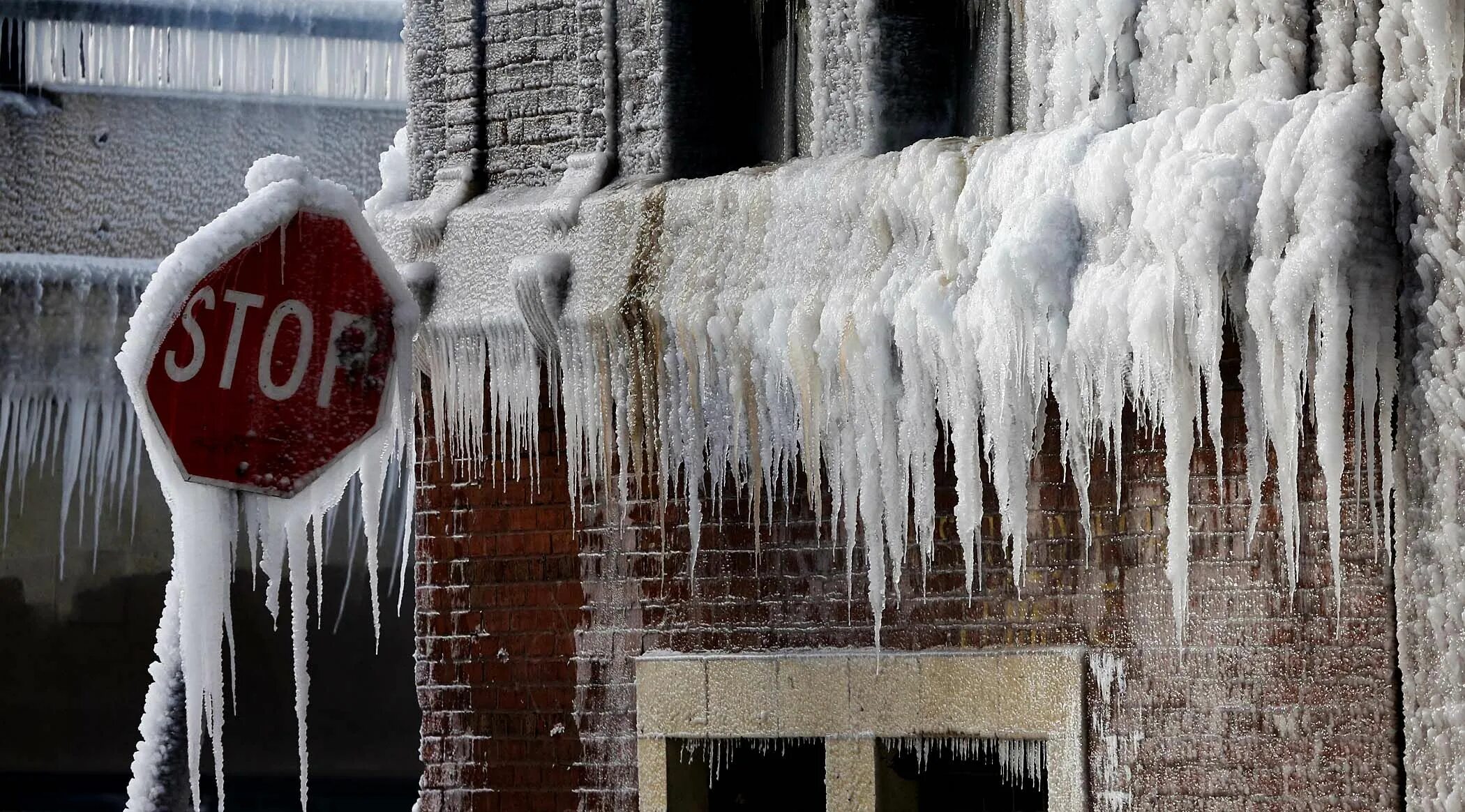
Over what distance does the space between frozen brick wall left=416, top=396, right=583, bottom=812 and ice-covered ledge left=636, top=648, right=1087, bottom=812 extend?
404mm

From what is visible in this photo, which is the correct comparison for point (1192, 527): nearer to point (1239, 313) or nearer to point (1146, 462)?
point (1146, 462)

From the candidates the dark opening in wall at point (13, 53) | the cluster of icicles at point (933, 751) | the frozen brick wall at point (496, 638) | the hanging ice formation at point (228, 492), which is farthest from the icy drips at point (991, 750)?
the dark opening in wall at point (13, 53)

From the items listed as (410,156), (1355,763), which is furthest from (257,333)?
(1355,763)

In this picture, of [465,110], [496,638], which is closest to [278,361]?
[496,638]

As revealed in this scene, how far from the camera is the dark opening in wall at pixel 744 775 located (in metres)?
6.17

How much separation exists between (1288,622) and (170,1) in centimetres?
1008

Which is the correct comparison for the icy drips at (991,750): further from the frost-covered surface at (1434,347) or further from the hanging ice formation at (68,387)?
the hanging ice formation at (68,387)

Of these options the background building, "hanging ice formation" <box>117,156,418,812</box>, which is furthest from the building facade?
the background building

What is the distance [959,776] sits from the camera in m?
6.49

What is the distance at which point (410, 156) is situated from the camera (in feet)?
23.2

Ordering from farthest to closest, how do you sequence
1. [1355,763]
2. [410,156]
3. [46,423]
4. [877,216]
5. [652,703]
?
[46,423] → [410,156] → [652,703] → [877,216] → [1355,763]

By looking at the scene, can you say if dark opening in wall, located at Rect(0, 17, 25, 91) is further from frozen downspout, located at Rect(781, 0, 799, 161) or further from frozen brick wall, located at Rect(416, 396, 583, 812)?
frozen downspout, located at Rect(781, 0, 799, 161)

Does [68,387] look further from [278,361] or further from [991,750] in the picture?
[991,750]

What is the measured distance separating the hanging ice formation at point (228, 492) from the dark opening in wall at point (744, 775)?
1.21 m
